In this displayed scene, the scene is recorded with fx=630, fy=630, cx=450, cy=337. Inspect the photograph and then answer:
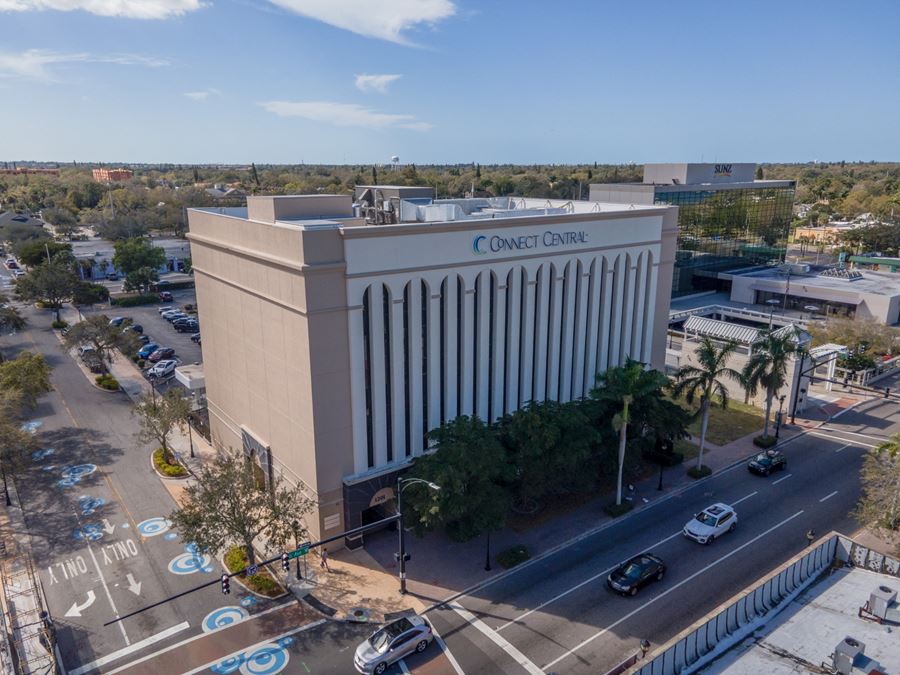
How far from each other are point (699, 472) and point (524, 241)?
20.1 meters

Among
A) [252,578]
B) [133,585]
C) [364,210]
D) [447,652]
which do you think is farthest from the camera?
[364,210]

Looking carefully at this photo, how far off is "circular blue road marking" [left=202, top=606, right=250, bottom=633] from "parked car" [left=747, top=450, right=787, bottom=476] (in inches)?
1327

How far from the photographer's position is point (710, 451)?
47156 millimetres

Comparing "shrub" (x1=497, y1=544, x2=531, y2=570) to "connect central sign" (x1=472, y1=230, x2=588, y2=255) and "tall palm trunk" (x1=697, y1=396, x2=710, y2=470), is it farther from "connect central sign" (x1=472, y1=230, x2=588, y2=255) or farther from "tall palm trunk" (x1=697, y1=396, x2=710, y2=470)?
"connect central sign" (x1=472, y1=230, x2=588, y2=255)

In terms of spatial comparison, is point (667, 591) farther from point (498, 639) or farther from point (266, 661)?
point (266, 661)

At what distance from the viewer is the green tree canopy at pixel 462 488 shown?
31188mm

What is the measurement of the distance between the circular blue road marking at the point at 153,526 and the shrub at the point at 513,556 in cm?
1965

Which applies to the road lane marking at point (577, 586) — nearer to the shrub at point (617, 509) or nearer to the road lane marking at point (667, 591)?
the road lane marking at point (667, 591)

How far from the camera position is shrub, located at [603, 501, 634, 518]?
38000 mm

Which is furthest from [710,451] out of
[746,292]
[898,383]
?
[746,292]

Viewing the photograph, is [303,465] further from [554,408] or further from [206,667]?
[554,408]

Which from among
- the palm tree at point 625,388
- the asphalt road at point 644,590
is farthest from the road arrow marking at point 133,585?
the palm tree at point 625,388

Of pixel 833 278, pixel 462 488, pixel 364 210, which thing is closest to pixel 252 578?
pixel 462 488

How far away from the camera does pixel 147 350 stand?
69.9 metres
